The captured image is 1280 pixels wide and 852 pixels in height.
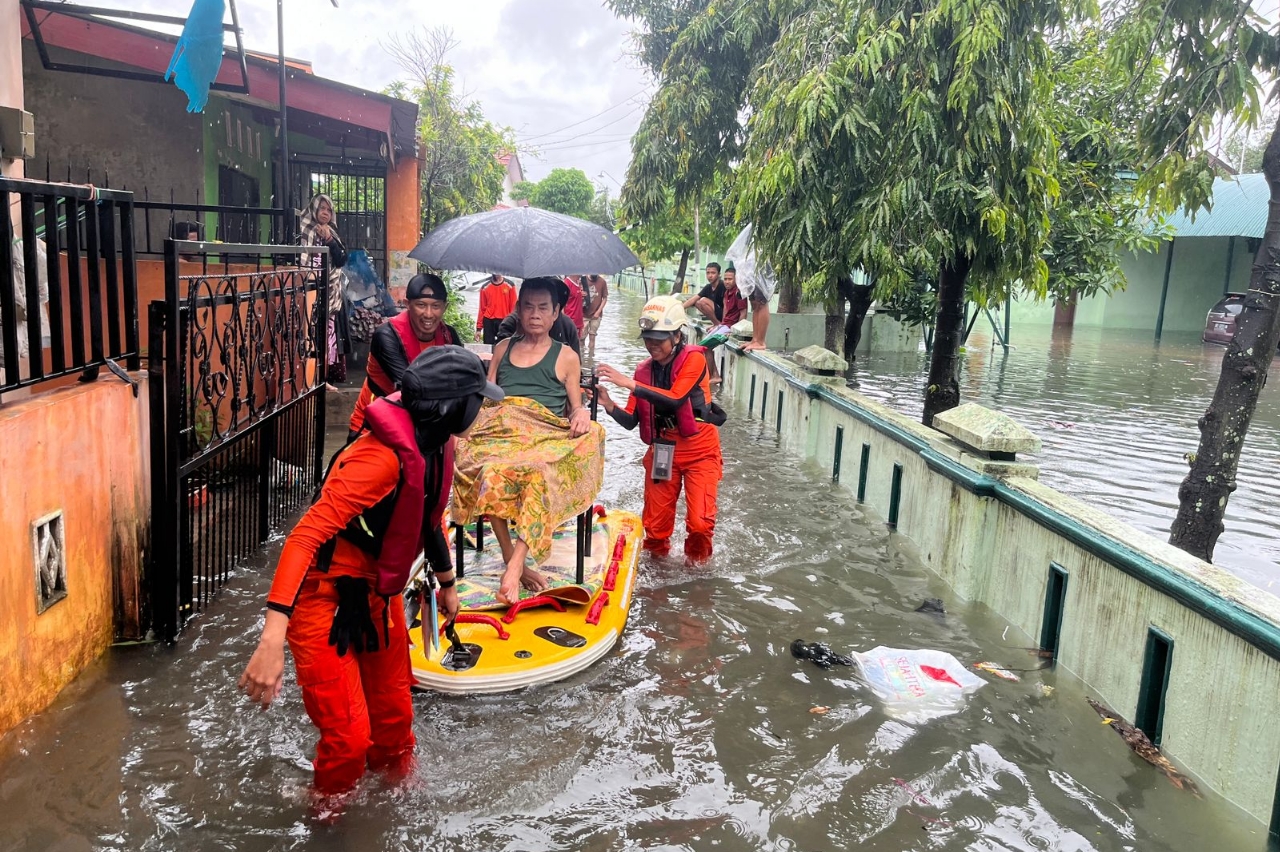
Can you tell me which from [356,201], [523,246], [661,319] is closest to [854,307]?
[356,201]

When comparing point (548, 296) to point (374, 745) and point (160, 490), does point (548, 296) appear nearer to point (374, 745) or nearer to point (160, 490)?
point (160, 490)

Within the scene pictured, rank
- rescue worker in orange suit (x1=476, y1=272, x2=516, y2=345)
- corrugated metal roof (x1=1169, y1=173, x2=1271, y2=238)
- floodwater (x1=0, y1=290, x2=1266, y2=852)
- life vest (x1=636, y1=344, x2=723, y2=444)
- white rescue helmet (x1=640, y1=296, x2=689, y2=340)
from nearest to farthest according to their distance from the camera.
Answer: floodwater (x1=0, y1=290, x2=1266, y2=852) < white rescue helmet (x1=640, y1=296, x2=689, y2=340) < life vest (x1=636, y1=344, x2=723, y2=444) < rescue worker in orange suit (x1=476, y1=272, x2=516, y2=345) < corrugated metal roof (x1=1169, y1=173, x2=1271, y2=238)

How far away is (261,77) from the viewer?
10594 mm

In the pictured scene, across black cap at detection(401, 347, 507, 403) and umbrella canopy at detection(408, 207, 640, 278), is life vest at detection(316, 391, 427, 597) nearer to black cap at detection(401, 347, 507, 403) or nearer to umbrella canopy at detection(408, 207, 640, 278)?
black cap at detection(401, 347, 507, 403)

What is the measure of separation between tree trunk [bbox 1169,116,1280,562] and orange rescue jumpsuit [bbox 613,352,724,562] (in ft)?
9.53

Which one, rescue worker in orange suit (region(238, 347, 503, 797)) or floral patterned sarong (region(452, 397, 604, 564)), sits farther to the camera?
floral patterned sarong (region(452, 397, 604, 564))

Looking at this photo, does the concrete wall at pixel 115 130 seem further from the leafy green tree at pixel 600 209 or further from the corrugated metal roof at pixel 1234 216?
the leafy green tree at pixel 600 209

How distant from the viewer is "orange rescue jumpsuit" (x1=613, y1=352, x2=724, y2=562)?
6474mm

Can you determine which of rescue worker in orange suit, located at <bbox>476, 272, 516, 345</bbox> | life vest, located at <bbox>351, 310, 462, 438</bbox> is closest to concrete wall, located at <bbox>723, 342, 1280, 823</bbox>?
life vest, located at <bbox>351, 310, 462, 438</bbox>

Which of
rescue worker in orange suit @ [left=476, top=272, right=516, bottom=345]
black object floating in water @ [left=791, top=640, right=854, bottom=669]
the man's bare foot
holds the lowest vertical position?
black object floating in water @ [left=791, top=640, right=854, bottom=669]

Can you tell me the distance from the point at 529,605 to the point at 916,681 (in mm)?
2012

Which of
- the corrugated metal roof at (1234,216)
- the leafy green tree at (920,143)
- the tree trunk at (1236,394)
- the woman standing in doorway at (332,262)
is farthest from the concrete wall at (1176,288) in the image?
the tree trunk at (1236,394)

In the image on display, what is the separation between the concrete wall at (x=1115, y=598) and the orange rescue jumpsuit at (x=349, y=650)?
3.21 meters

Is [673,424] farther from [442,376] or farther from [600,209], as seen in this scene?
[600,209]
